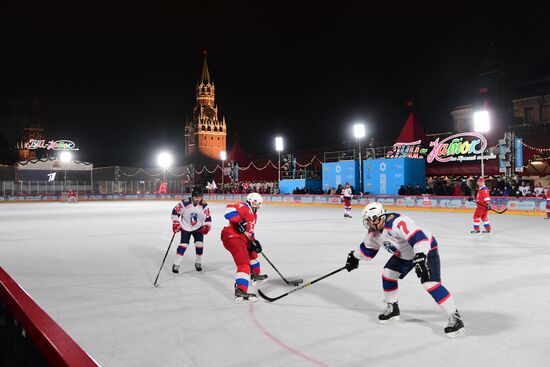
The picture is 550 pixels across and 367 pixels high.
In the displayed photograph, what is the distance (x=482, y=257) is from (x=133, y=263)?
22.0 ft

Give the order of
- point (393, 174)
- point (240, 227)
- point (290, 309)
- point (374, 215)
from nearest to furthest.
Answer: point (374, 215) → point (290, 309) → point (240, 227) → point (393, 174)

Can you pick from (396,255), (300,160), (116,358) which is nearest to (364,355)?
(396,255)

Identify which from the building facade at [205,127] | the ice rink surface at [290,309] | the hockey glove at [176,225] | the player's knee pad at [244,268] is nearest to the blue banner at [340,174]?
the ice rink surface at [290,309]

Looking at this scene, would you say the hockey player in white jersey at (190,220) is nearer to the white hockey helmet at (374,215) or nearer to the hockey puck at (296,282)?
the hockey puck at (296,282)

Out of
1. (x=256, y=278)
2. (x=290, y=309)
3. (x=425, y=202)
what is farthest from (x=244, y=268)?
(x=425, y=202)

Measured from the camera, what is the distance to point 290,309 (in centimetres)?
568

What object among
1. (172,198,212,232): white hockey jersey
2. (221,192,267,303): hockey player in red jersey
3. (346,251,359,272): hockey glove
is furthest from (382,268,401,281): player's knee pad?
(172,198,212,232): white hockey jersey

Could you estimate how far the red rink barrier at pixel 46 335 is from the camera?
203cm

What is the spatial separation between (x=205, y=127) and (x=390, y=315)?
11426 centimetres

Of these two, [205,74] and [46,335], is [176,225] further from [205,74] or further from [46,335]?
[205,74]

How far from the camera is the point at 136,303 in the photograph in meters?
6.07

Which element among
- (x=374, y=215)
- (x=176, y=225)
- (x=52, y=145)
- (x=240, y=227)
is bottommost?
(x=176, y=225)

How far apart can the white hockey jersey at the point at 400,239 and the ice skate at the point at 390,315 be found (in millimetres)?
559

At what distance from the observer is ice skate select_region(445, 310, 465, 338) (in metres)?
4.55
